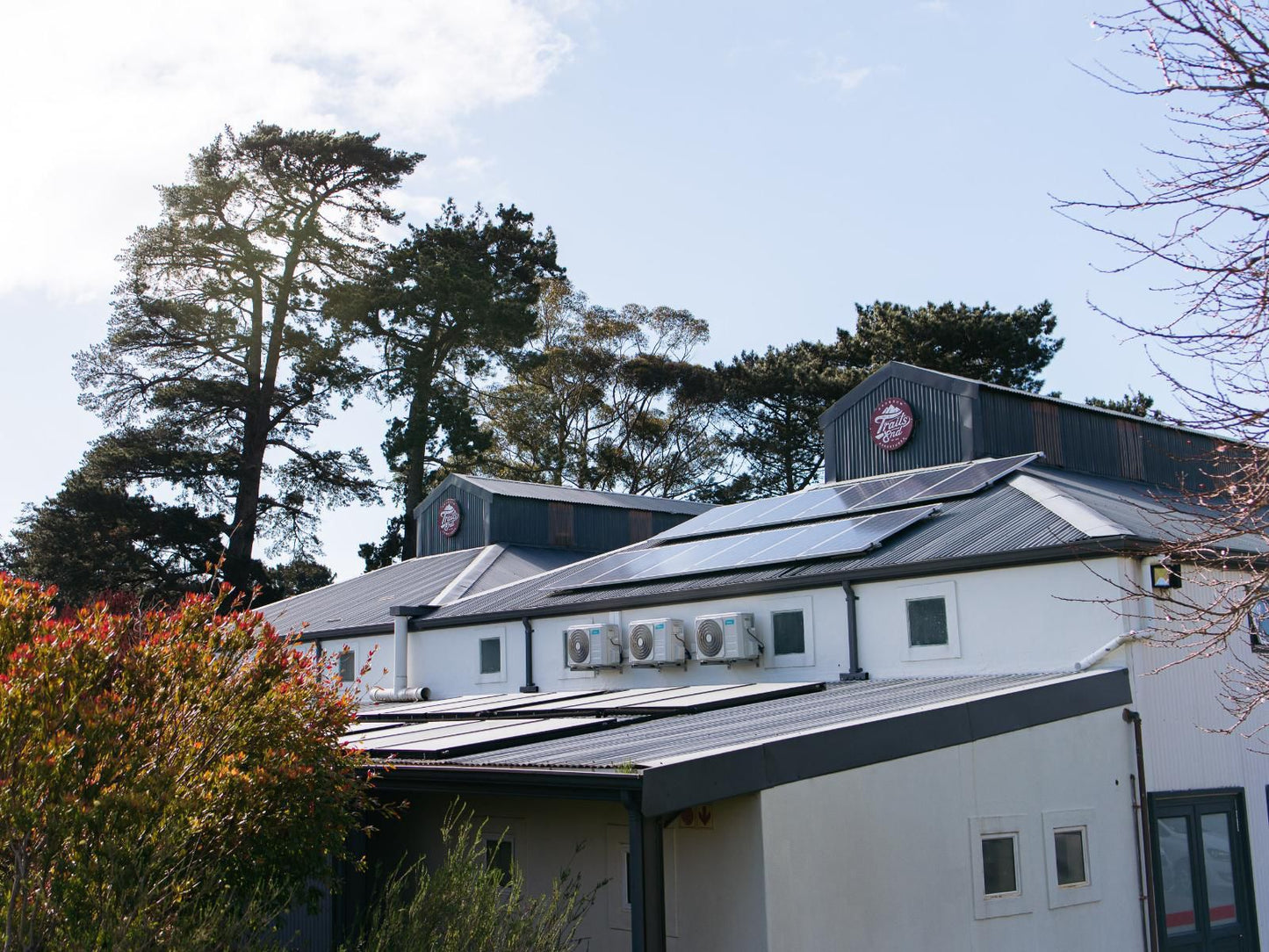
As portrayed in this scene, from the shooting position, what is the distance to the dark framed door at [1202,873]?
1293 centimetres

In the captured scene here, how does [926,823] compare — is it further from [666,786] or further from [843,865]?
[666,786]

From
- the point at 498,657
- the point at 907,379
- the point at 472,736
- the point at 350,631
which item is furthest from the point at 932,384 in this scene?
the point at 350,631

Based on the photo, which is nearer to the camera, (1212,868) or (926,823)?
(926,823)

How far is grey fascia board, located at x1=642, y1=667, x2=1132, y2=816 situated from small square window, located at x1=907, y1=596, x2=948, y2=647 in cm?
→ 257

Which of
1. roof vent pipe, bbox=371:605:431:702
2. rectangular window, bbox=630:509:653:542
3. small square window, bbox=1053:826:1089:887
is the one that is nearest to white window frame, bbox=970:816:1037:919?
small square window, bbox=1053:826:1089:887

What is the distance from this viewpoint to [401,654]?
23.7 metres

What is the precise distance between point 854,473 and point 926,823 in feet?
43.0

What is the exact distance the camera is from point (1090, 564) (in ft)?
45.2

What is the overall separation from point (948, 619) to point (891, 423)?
791 cm

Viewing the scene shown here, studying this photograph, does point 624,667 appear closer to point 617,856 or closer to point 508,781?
point 617,856

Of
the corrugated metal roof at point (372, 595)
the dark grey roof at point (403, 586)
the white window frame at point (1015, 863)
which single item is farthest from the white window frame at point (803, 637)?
the corrugated metal roof at point (372, 595)

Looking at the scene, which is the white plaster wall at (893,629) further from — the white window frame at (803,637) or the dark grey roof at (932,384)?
the dark grey roof at (932,384)

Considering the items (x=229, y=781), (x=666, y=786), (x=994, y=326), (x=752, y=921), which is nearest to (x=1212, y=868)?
(x=752, y=921)

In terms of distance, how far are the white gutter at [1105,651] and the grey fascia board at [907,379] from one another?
7.93 metres
